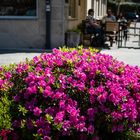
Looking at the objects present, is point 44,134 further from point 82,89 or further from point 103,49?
point 103,49

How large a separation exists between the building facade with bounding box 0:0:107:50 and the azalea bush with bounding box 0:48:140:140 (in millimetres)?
10870

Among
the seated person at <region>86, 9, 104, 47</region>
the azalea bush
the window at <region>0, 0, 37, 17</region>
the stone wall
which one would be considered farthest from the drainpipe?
the azalea bush

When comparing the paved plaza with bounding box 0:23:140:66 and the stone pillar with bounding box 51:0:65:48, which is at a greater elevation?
the stone pillar with bounding box 51:0:65:48

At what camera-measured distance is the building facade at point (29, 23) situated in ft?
50.1

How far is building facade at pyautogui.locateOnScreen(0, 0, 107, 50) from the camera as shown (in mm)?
15281

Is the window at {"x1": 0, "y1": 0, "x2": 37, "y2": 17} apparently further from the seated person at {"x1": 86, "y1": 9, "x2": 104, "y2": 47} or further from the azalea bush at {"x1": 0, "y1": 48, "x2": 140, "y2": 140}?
the azalea bush at {"x1": 0, "y1": 48, "x2": 140, "y2": 140}

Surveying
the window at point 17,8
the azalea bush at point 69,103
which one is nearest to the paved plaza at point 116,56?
the window at point 17,8

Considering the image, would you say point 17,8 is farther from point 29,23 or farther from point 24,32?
point 24,32

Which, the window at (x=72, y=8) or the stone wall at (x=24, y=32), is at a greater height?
the window at (x=72, y=8)

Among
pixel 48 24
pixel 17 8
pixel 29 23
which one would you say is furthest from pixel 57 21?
pixel 17 8

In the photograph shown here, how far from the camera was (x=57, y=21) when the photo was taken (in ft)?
50.1

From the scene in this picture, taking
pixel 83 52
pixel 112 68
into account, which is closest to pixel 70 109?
pixel 112 68

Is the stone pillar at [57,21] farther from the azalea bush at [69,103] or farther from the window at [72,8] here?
the azalea bush at [69,103]

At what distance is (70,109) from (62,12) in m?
11.5
